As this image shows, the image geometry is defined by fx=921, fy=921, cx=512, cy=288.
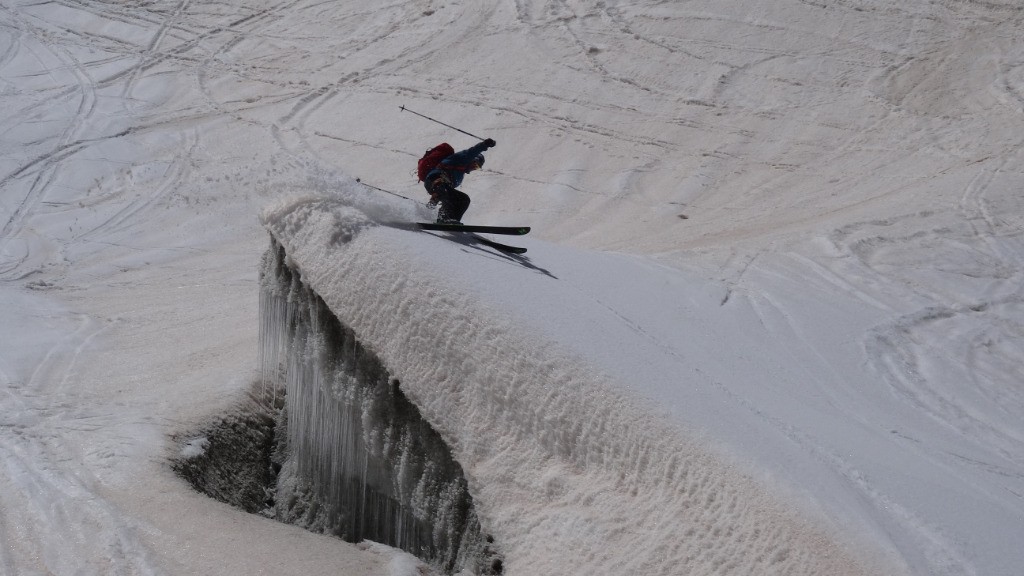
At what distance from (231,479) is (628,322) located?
2.20 meters

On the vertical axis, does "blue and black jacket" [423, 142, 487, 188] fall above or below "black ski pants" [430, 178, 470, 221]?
above

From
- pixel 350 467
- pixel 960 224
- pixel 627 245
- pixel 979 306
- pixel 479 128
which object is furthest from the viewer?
pixel 479 128

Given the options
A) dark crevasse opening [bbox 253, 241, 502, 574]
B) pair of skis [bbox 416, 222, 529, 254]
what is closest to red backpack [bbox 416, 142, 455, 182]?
pair of skis [bbox 416, 222, 529, 254]

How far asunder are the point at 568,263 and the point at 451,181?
125 cm

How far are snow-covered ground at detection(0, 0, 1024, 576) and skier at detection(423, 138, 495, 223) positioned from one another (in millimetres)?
475

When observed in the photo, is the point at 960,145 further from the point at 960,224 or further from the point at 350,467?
the point at 350,467

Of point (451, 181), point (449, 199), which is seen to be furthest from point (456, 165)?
point (449, 199)

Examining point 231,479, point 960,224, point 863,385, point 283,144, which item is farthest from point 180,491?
point 283,144

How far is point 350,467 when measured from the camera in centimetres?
443

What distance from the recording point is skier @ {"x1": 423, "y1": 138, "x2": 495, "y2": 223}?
586 cm

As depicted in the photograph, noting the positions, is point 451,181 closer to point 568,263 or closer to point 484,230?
point 484,230

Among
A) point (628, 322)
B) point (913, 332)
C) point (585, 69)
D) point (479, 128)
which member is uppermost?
point (585, 69)

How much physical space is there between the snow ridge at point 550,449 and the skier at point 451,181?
135 cm

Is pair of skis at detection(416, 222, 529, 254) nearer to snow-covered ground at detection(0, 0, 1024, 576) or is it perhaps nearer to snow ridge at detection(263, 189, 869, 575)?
snow-covered ground at detection(0, 0, 1024, 576)
